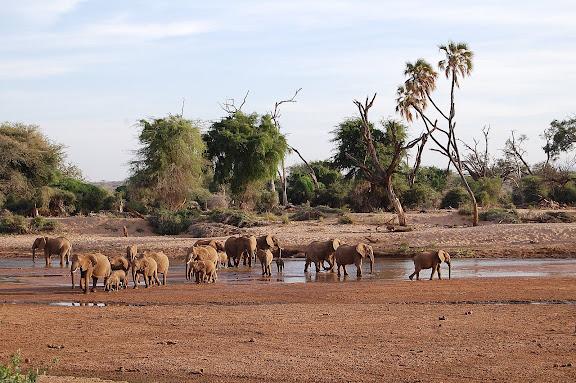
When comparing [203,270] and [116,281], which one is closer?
[116,281]

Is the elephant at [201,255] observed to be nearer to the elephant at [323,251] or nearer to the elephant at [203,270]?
the elephant at [203,270]

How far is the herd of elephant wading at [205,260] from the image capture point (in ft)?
77.5

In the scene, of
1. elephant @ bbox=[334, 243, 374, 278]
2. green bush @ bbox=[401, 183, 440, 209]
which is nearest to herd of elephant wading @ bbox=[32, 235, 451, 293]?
elephant @ bbox=[334, 243, 374, 278]

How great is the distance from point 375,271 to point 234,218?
18.3 meters

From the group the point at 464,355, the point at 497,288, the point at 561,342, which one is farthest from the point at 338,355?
the point at 497,288

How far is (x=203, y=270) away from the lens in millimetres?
25641

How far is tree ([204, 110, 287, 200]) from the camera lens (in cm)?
5728

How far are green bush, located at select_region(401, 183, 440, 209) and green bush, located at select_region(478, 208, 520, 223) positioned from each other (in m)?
10.0

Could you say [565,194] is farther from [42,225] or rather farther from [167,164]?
[42,225]

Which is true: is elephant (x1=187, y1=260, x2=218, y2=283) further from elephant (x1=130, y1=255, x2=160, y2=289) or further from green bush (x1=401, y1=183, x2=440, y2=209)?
green bush (x1=401, y1=183, x2=440, y2=209)

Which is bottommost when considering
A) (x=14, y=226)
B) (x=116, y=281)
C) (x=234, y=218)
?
(x=116, y=281)

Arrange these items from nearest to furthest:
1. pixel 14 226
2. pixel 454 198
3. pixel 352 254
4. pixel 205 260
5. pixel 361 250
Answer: pixel 205 260, pixel 361 250, pixel 352 254, pixel 14 226, pixel 454 198

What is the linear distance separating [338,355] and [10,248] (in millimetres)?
30704

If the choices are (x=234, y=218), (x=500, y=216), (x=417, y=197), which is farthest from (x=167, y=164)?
(x=500, y=216)
